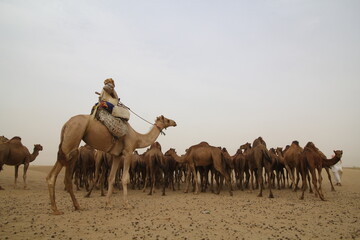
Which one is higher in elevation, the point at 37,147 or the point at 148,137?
the point at 37,147

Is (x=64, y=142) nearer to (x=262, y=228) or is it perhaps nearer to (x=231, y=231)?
(x=231, y=231)

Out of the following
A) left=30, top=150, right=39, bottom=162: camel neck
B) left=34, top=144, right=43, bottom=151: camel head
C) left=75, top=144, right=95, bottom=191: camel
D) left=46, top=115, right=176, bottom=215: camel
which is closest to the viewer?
left=46, top=115, right=176, bottom=215: camel

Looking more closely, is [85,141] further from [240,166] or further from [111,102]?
[240,166]

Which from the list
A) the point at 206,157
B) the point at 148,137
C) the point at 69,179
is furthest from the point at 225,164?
the point at 69,179

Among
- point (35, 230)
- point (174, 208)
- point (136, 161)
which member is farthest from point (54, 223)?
point (136, 161)

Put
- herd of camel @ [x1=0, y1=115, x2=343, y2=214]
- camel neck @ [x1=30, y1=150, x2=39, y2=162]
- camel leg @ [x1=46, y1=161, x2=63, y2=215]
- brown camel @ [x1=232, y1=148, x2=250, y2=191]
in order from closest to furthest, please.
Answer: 1. camel leg @ [x1=46, y1=161, x2=63, y2=215]
2. herd of camel @ [x1=0, y1=115, x2=343, y2=214]
3. brown camel @ [x1=232, y1=148, x2=250, y2=191]
4. camel neck @ [x1=30, y1=150, x2=39, y2=162]

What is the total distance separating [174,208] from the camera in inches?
342

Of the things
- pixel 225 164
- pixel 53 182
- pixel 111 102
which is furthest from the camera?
pixel 225 164

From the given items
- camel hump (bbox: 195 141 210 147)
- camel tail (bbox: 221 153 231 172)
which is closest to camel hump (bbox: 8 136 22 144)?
camel hump (bbox: 195 141 210 147)

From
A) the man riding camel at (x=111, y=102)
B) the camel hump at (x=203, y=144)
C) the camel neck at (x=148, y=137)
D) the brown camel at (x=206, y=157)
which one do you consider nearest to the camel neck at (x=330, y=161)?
the brown camel at (x=206, y=157)

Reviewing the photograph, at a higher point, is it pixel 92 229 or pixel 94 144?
pixel 94 144

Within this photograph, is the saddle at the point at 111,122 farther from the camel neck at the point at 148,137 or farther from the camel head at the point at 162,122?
the camel head at the point at 162,122

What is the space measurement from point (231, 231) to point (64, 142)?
5.09 meters

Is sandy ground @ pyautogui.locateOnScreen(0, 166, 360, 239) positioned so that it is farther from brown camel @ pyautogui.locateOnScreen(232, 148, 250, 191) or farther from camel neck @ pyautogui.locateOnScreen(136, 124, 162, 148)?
brown camel @ pyautogui.locateOnScreen(232, 148, 250, 191)
